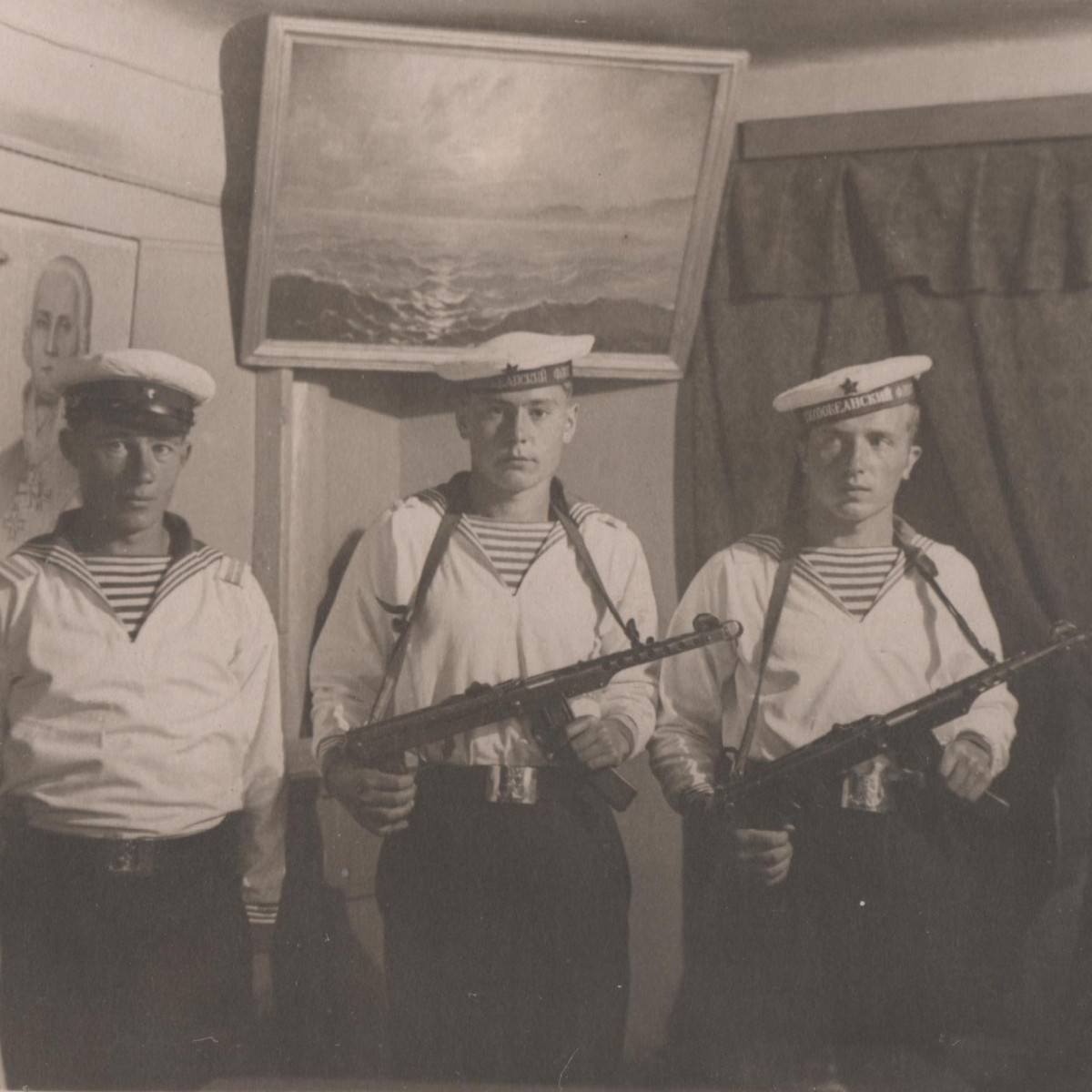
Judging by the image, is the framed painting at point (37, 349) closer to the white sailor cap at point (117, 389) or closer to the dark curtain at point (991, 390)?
the white sailor cap at point (117, 389)

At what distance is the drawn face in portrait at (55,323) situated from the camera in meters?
1.61

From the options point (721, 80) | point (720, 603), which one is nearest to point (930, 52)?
point (721, 80)

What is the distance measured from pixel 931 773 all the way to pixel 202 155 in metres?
1.35

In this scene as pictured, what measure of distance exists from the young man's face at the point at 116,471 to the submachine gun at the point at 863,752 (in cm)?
90

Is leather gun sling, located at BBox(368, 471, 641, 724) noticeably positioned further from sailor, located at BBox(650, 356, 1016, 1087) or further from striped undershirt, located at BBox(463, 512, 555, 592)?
sailor, located at BBox(650, 356, 1016, 1087)

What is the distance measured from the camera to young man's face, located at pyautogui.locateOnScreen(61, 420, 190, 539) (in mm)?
1607

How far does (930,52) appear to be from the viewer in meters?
1.72

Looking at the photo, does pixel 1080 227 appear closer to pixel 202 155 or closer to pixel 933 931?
pixel 933 931

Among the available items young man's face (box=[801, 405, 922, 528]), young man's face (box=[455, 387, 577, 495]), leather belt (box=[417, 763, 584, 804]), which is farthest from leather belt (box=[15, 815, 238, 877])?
young man's face (box=[801, 405, 922, 528])

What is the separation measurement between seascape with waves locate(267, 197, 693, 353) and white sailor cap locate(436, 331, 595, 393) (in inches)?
2.4

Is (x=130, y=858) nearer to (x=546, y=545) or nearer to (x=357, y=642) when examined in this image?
(x=357, y=642)

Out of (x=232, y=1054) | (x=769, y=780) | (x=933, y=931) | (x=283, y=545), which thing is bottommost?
(x=232, y=1054)

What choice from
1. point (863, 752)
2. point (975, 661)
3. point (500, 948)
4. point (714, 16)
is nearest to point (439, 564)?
point (500, 948)

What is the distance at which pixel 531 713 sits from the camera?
1613mm
